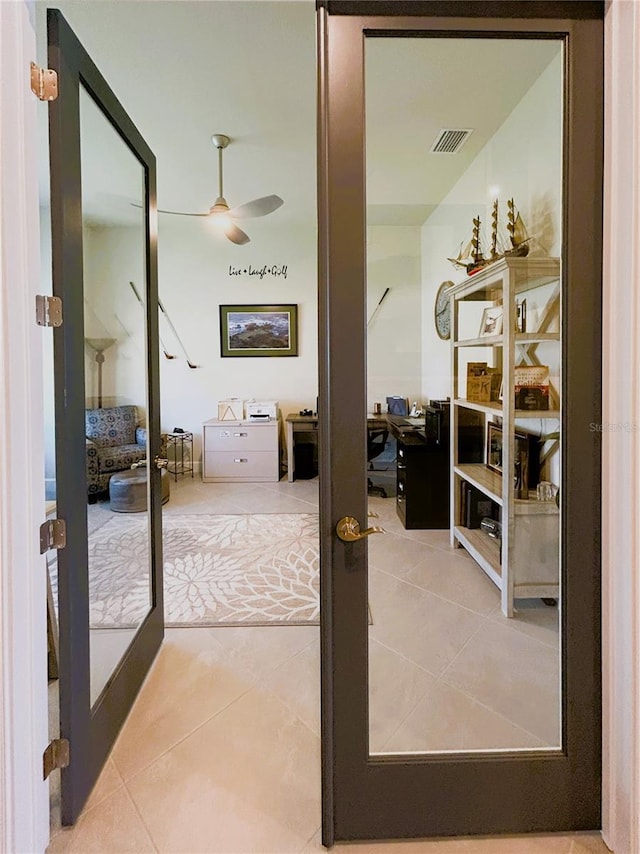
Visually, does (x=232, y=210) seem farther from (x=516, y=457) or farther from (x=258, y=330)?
(x=516, y=457)

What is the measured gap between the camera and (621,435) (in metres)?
1.24

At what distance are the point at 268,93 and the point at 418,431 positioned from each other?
8.25ft

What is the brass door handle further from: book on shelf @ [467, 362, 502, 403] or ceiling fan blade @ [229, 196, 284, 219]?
ceiling fan blade @ [229, 196, 284, 219]

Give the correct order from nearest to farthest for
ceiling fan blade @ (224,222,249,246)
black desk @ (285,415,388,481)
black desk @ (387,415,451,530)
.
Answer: black desk @ (387,415,451,530), ceiling fan blade @ (224,222,249,246), black desk @ (285,415,388,481)

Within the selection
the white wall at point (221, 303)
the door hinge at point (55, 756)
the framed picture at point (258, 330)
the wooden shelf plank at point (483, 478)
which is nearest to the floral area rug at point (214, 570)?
the door hinge at point (55, 756)

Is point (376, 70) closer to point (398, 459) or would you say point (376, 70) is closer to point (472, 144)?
point (472, 144)

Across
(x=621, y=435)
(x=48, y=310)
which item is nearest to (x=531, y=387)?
(x=621, y=435)

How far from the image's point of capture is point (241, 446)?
559 centimetres

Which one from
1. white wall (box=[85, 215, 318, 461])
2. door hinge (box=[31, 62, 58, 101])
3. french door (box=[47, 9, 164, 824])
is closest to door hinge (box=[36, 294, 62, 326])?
french door (box=[47, 9, 164, 824])

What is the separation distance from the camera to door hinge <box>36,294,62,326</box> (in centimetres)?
126

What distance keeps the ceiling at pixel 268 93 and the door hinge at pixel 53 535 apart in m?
1.18

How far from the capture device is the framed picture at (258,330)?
6.02 metres

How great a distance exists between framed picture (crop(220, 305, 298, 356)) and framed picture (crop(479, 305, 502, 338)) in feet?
14.5

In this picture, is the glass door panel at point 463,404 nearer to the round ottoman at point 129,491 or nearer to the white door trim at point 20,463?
the white door trim at point 20,463
